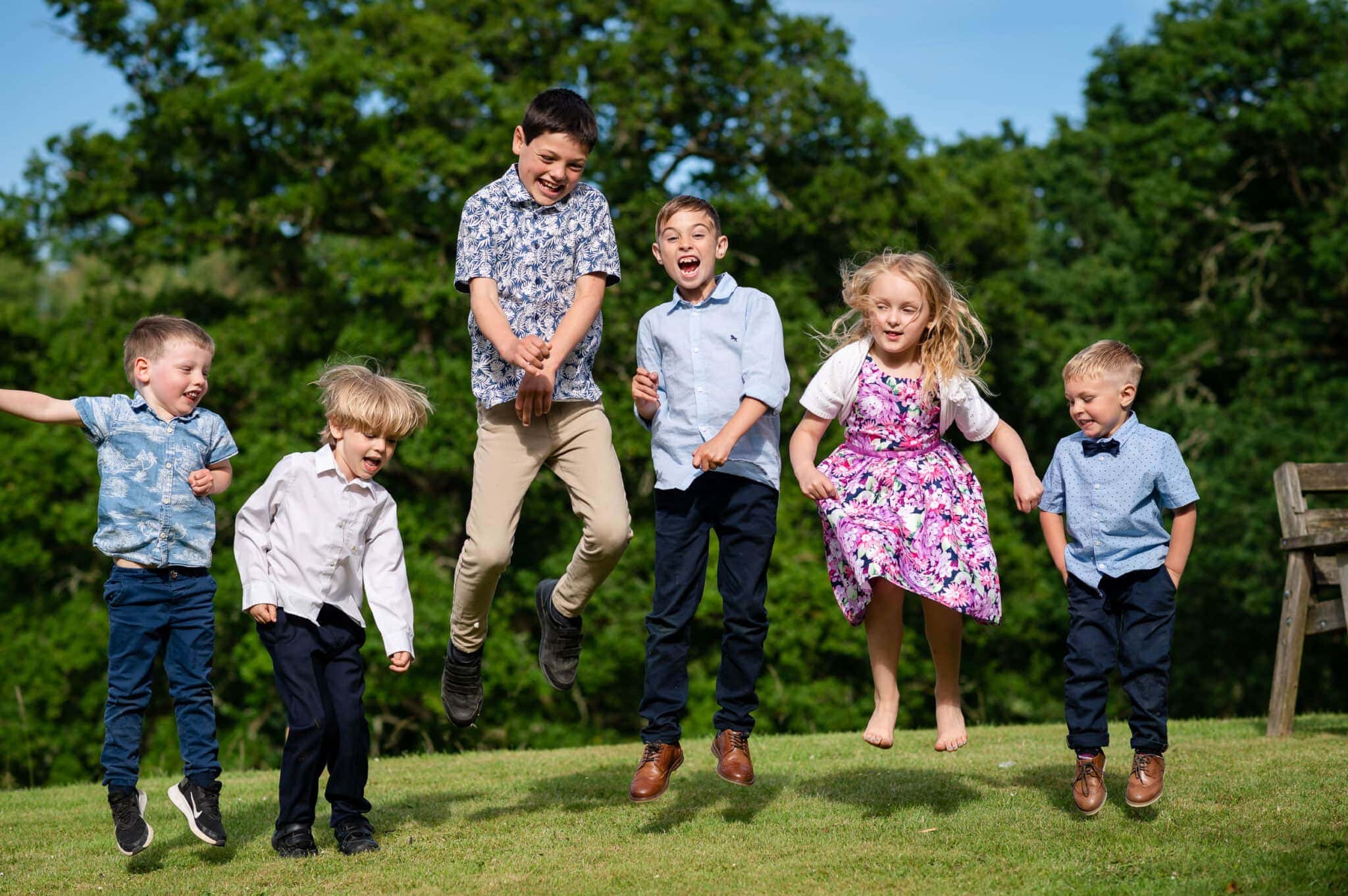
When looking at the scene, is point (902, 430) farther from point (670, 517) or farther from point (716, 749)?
point (716, 749)

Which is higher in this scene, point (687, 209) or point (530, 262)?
point (687, 209)

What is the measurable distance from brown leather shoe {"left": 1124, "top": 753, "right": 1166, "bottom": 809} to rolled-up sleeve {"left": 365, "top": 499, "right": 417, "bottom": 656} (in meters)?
3.15

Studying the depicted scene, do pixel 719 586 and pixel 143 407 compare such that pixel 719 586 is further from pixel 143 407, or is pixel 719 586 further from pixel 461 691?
pixel 143 407

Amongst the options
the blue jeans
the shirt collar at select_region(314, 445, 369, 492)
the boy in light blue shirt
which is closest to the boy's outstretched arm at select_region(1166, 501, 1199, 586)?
the boy in light blue shirt

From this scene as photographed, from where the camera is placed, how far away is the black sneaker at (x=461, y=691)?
20.8 ft

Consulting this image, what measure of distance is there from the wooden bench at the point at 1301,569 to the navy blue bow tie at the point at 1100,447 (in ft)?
13.2

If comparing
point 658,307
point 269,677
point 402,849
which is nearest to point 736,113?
point 269,677

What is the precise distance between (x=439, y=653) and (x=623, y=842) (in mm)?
14170

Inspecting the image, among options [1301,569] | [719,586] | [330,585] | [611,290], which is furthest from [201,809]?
[611,290]

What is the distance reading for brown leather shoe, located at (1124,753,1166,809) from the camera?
5.49 meters

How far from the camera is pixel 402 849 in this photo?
5.58 metres

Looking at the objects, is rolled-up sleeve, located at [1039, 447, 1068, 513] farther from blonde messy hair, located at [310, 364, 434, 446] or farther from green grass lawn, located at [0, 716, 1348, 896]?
blonde messy hair, located at [310, 364, 434, 446]

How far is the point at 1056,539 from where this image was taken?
576cm

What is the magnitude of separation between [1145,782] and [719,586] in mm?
1995
